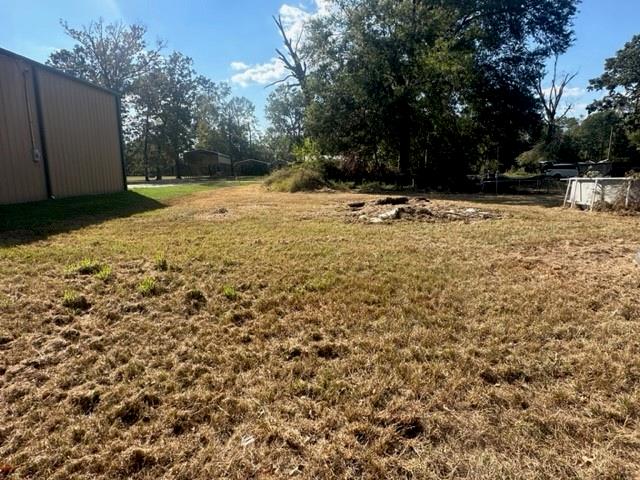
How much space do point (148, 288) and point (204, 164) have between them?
39.0 metres

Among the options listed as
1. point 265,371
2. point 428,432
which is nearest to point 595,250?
point 428,432

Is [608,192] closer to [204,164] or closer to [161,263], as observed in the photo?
[161,263]

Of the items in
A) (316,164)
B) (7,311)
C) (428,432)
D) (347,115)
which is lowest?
(428,432)

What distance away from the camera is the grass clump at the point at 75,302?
9.59ft

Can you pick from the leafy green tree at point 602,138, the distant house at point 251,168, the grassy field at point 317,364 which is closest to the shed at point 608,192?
the grassy field at point 317,364

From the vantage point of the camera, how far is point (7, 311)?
2.78 metres

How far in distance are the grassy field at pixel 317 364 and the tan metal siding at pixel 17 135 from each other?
20.1ft

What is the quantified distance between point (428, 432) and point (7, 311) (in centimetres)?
309

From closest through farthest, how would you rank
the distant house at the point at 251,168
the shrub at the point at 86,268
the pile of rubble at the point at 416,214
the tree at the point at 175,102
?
the shrub at the point at 86,268 < the pile of rubble at the point at 416,214 < the tree at the point at 175,102 < the distant house at the point at 251,168

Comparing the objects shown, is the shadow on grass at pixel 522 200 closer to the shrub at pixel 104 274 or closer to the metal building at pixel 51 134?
the shrub at pixel 104 274

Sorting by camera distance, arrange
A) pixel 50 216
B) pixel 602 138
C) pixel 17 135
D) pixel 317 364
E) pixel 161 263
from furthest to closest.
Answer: pixel 602 138, pixel 17 135, pixel 50 216, pixel 161 263, pixel 317 364

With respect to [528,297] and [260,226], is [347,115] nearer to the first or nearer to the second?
[260,226]

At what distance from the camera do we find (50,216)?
7125 mm

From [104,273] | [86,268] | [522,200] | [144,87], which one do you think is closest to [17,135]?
[86,268]
